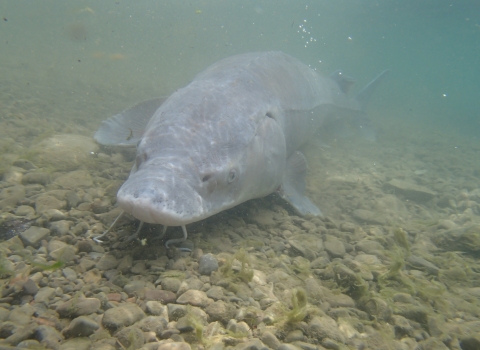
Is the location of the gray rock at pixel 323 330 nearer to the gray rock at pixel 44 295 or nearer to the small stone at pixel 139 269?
the small stone at pixel 139 269

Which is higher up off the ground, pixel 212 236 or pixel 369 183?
pixel 212 236

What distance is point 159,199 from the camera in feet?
6.86

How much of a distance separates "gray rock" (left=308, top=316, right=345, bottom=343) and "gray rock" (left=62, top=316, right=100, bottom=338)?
129 cm

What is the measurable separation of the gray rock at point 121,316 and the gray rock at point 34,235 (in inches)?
40.2

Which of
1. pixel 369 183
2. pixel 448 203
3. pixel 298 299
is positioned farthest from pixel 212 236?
pixel 448 203

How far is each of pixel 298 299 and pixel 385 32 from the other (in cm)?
5746

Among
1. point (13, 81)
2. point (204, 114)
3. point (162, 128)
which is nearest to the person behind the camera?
point (162, 128)

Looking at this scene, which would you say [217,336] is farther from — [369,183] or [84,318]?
[369,183]

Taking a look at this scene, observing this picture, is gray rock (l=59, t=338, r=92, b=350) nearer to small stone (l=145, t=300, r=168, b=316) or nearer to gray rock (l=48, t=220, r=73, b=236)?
small stone (l=145, t=300, r=168, b=316)

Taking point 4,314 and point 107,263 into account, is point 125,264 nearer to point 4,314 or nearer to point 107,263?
point 107,263

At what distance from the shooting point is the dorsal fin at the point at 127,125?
4.48m

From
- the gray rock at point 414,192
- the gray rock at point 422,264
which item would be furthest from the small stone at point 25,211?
the gray rock at point 414,192

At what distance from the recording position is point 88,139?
15.2 ft

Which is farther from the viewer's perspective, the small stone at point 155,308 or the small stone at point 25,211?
the small stone at point 25,211
